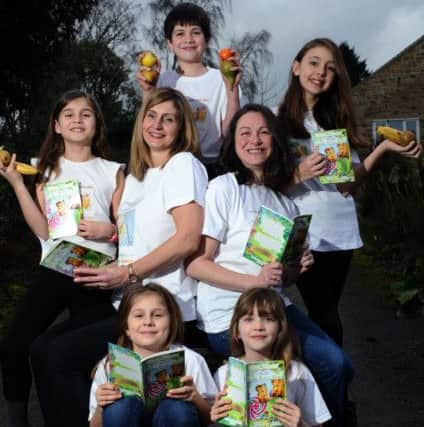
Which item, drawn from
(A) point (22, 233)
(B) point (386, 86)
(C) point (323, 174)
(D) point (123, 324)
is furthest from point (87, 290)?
(B) point (386, 86)

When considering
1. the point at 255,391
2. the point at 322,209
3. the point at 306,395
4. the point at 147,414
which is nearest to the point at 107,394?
the point at 147,414

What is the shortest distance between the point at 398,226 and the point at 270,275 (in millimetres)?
8112

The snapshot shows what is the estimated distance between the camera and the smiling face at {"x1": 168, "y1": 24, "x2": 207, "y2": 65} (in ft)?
14.1

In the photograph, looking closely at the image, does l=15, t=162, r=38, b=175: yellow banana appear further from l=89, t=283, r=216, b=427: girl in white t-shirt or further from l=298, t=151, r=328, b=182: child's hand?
l=298, t=151, r=328, b=182: child's hand

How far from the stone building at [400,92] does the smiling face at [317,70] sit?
101ft

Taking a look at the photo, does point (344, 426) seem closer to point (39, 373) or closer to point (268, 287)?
point (268, 287)

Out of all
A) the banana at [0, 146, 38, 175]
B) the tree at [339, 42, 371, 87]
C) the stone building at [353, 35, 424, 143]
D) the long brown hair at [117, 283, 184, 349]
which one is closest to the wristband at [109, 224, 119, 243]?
the long brown hair at [117, 283, 184, 349]

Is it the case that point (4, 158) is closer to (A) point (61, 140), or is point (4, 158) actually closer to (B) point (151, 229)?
(A) point (61, 140)

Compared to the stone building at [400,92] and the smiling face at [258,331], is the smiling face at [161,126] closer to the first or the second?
the smiling face at [258,331]

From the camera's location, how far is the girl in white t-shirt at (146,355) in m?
3.10

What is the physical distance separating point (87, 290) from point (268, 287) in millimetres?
889

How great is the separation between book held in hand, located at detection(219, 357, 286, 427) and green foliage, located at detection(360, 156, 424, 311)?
5093mm

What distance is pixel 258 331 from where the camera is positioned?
3.27 meters

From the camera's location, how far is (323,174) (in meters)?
3.74
